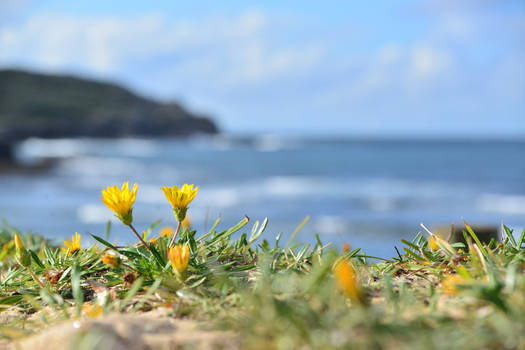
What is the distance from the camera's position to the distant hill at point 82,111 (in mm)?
80812

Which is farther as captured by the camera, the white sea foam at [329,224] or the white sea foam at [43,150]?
the white sea foam at [43,150]

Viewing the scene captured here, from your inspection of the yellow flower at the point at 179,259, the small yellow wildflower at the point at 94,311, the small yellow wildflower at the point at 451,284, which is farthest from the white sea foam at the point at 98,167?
the small yellow wildflower at the point at 451,284

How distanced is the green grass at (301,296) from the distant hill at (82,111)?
75788mm

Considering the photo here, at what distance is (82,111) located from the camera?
85312mm

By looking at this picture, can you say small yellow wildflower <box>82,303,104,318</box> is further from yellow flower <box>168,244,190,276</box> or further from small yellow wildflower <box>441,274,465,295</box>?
small yellow wildflower <box>441,274,465,295</box>

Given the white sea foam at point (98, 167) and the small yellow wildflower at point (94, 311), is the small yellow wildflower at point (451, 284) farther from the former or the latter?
the white sea foam at point (98, 167)

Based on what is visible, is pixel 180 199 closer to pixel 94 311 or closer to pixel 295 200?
pixel 94 311

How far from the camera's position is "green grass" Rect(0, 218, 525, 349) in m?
1.21

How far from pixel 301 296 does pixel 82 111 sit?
8969 cm

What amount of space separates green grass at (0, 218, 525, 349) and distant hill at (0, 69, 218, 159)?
75788 mm

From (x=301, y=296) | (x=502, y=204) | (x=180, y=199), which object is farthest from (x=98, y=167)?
(x=301, y=296)

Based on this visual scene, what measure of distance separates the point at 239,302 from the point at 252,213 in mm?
15245

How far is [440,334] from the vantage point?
3.93 ft

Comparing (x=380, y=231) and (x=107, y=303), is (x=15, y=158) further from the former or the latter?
(x=107, y=303)
